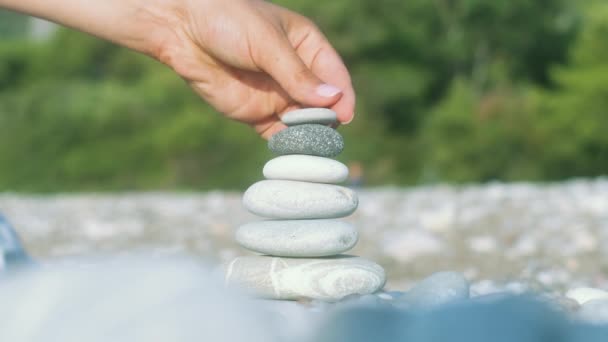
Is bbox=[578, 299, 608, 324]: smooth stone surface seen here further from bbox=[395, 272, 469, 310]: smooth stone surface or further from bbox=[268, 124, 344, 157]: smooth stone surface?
bbox=[268, 124, 344, 157]: smooth stone surface

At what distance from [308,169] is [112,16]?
745 millimetres

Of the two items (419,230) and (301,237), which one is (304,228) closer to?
(301,237)

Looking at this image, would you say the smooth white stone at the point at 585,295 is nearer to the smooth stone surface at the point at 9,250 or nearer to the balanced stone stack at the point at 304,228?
the balanced stone stack at the point at 304,228

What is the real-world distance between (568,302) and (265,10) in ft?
3.30

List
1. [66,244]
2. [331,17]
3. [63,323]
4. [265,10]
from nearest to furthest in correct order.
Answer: [63,323]
[265,10]
[66,244]
[331,17]

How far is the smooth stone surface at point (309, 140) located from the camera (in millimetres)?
1813

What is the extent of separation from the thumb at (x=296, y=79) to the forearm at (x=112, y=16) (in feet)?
1.40

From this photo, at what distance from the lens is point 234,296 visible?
0.82 m

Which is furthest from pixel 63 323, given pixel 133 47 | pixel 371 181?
pixel 371 181

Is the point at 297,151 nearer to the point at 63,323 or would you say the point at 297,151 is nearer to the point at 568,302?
the point at 568,302

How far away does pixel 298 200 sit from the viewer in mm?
1758

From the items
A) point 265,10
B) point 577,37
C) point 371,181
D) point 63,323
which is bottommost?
point 63,323

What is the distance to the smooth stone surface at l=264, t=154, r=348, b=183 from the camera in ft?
5.86

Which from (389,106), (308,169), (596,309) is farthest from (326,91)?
(389,106)
